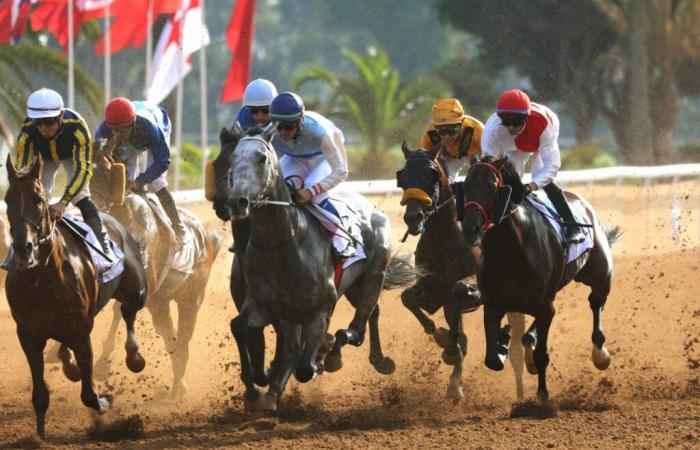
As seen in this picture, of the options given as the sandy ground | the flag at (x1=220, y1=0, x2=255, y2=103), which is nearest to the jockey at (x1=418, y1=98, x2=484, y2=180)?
the sandy ground

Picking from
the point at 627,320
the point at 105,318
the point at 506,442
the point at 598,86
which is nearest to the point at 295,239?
the point at 506,442

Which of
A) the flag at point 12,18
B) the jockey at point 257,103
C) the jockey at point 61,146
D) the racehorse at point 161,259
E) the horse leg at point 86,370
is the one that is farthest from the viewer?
the flag at point 12,18

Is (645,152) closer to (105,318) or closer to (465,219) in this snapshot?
(105,318)

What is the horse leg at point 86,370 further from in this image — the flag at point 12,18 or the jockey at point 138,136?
the flag at point 12,18

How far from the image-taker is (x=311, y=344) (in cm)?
878

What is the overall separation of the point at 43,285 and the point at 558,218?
3.79m

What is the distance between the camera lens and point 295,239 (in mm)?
8750

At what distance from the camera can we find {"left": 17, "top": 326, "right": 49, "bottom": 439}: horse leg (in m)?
8.41

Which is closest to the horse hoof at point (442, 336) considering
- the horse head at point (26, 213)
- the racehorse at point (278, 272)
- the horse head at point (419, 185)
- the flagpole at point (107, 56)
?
the horse head at point (419, 185)

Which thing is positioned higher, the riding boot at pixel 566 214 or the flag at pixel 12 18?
the flag at pixel 12 18

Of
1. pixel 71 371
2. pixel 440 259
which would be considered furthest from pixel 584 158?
pixel 71 371

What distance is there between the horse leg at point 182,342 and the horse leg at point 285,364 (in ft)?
7.08

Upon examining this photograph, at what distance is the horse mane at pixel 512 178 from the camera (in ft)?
30.3

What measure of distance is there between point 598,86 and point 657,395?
104 ft
